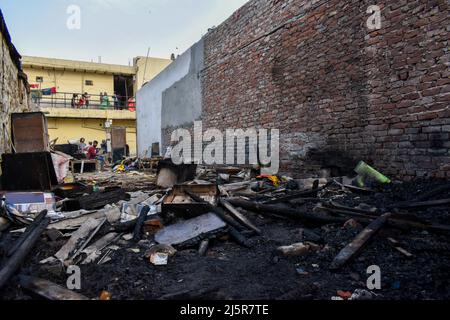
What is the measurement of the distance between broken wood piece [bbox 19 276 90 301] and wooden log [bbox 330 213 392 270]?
79.5 inches

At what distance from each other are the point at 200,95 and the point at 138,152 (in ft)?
27.8

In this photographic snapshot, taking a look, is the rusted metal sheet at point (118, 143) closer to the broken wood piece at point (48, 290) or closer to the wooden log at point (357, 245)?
the broken wood piece at point (48, 290)

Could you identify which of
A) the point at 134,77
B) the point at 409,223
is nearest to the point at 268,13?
the point at 409,223

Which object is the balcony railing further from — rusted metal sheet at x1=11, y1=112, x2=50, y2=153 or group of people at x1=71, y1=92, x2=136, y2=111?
rusted metal sheet at x1=11, y1=112, x2=50, y2=153

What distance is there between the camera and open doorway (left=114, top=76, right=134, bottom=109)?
92.8ft

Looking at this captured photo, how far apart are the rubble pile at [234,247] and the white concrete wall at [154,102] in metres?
9.33

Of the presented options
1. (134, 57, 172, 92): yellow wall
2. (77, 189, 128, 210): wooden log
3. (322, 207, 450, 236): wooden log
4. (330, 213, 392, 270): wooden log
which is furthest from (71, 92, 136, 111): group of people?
(330, 213, 392, 270): wooden log

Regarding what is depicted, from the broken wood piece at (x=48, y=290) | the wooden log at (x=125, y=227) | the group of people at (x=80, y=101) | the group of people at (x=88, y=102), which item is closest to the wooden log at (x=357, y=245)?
the broken wood piece at (x=48, y=290)

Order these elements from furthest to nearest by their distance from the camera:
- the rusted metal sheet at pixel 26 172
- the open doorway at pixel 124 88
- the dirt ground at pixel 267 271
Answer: the open doorway at pixel 124 88
the rusted metal sheet at pixel 26 172
the dirt ground at pixel 267 271

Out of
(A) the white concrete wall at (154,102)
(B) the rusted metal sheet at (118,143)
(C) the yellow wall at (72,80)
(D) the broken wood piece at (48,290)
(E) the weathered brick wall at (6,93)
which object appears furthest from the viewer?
(C) the yellow wall at (72,80)

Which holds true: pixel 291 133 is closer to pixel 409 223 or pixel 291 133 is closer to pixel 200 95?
pixel 409 223

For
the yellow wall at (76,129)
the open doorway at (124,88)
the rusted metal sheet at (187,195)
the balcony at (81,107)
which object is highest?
the open doorway at (124,88)

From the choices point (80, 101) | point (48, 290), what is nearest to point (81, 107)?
point (80, 101)

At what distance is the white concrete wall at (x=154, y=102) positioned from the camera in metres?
13.3
